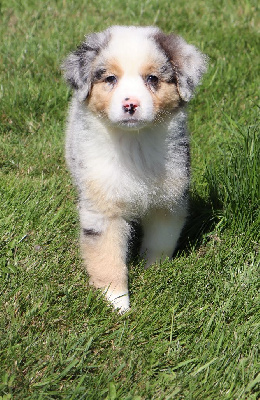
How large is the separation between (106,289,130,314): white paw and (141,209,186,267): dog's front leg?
0.40 m

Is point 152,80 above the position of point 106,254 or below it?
above

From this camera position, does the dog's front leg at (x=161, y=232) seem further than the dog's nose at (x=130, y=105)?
Yes

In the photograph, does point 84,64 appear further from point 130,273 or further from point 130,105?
point 130,273

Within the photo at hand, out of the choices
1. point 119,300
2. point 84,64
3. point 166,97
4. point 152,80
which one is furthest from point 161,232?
point 84,64

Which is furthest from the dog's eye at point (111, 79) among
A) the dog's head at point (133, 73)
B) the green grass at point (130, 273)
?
the green grass at point (130, 273)

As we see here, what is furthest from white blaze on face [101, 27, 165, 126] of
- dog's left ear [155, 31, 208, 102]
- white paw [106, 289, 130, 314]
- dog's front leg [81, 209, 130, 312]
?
white paw [106, 289, 130, 314]

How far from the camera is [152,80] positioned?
10.3ft

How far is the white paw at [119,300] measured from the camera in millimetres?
3303

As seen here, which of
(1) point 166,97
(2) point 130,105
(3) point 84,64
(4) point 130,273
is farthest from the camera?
(4) point 130,273

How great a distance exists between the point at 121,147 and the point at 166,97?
0.37 m

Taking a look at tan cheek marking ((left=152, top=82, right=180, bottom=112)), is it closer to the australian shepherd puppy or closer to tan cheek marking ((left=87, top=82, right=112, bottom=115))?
the australian shepherd puppy

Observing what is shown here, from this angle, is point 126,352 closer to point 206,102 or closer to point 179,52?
point 179,52

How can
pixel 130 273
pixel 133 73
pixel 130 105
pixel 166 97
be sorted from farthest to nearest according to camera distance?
pixel 130 273 < pixel 166 97 < pixel 133 73 < pixel 130 105

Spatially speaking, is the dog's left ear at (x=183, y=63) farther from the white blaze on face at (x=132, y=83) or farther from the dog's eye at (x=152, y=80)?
the dog's eye at (x=152, y=80)
